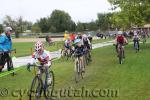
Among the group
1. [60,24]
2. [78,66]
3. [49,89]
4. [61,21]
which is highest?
[78,66]

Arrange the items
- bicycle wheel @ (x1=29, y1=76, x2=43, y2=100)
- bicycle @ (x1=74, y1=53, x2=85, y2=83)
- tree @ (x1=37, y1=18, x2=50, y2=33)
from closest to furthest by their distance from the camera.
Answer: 1. bicycle wheel @ (x1=29, y1=76, x2=43, y2=100)
2. bicycle @ (x1=74, y1=53, x2=85, y2=83)
3. tree @ (x1=37, y1=18, x2=50, y2=33)

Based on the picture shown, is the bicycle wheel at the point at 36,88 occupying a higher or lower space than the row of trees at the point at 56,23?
higher

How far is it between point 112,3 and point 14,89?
3695cm

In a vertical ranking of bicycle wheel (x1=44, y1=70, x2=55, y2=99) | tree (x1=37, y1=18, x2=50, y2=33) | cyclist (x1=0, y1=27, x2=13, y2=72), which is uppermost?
cyclist (x1=0, y1=27, x2=13, y2=72)

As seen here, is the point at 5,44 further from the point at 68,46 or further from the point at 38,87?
the point at 68,46

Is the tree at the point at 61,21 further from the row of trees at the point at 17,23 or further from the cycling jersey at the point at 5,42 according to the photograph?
the cycling jersey at the point at 5,42

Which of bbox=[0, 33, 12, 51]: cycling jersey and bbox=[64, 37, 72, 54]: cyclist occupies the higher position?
bbox=[0, 33, 12, 51]: cycling jersey

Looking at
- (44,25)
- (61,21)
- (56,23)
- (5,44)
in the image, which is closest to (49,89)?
(5,44)

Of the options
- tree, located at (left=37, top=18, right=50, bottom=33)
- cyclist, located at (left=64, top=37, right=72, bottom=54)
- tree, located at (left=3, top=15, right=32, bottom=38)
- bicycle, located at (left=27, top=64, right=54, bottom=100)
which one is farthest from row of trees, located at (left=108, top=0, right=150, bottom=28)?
tree, located at (left=3, top=15, right=32, bottom=38)

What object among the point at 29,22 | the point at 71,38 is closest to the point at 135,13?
the point at 71,38

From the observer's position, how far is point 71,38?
99.6 ft

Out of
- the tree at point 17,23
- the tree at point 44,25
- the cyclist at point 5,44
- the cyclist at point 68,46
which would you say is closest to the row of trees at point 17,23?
the tree at point 17,23

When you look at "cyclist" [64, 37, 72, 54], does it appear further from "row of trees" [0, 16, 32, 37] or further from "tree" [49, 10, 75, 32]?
"row of trees" [0, 16, 32, 37]

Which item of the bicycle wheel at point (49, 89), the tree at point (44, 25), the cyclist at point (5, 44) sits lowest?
the tree at point (44, 25)
